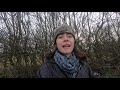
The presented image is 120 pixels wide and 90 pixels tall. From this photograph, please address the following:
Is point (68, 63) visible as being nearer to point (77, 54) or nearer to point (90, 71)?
point (77, 54)

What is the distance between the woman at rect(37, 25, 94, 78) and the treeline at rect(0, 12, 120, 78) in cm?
37

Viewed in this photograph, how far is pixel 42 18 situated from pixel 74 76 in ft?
4.16

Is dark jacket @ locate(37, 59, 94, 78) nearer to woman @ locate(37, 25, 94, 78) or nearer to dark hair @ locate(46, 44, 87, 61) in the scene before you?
woman @ locate(37, 25, 94, 78)

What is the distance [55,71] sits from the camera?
14.6 feet

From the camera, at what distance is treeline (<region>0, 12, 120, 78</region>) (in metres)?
4.93

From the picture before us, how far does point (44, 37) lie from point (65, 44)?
0.59m

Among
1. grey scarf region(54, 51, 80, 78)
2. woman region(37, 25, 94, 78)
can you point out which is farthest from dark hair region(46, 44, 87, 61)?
grey scarf region(54, 51, 80, 78)

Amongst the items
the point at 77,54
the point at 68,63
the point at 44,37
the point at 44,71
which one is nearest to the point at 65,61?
the point at 68,63

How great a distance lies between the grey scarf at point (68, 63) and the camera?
14.6ft

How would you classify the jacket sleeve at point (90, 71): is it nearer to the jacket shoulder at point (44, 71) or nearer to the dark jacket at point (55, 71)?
the dark jacket at point (55, 71)

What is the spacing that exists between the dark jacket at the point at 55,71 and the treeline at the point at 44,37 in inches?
17.1

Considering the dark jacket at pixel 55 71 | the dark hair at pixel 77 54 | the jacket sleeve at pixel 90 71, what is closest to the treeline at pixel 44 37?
the dark hair at pixel 77 54

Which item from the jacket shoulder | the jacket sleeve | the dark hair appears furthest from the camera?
the dark hair
